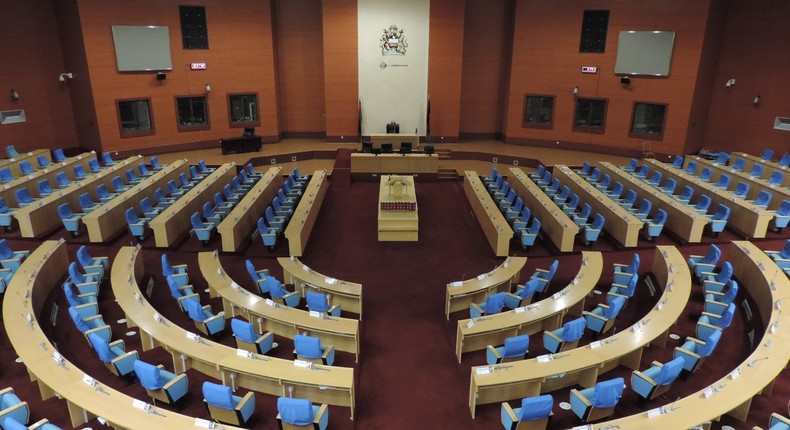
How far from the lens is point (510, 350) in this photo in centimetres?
768

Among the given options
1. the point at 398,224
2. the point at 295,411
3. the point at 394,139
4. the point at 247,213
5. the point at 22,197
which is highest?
the point at 394,139

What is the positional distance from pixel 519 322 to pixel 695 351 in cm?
259

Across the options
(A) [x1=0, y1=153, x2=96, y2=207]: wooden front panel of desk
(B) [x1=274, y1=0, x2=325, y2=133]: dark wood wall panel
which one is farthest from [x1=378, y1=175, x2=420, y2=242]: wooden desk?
(B) [x1=274, y1=0, x2=325, y2=133]: dark wood wall panel

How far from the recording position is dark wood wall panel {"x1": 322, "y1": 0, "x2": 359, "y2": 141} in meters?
20.8

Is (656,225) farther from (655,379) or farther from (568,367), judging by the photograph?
(568,367)

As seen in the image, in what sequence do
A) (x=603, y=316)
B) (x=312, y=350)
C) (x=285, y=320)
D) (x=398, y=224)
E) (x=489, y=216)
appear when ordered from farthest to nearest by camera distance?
1. (x=489, y=216)
2. (x=398, y=224)
3. (x=603, y=316)
4. (x=285, y=320)
5. (x=312, y=350)

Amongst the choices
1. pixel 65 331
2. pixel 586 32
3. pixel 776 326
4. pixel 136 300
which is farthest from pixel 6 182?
pixel 586 32

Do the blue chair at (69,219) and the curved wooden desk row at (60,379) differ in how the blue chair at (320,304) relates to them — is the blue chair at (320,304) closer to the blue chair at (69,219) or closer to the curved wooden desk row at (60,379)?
the curved wooden desk row at (60,379)

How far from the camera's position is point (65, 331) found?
29.6 feet

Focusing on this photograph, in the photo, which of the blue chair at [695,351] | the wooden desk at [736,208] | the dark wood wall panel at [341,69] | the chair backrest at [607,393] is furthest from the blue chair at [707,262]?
the dark wood wall panel at [341,69]

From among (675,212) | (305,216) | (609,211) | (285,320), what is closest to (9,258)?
(305,216)

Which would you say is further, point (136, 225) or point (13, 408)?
point (136, 225)

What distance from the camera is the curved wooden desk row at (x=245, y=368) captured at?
6.86 metres

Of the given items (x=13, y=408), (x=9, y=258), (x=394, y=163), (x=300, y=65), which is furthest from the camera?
(x=300, y=65)
